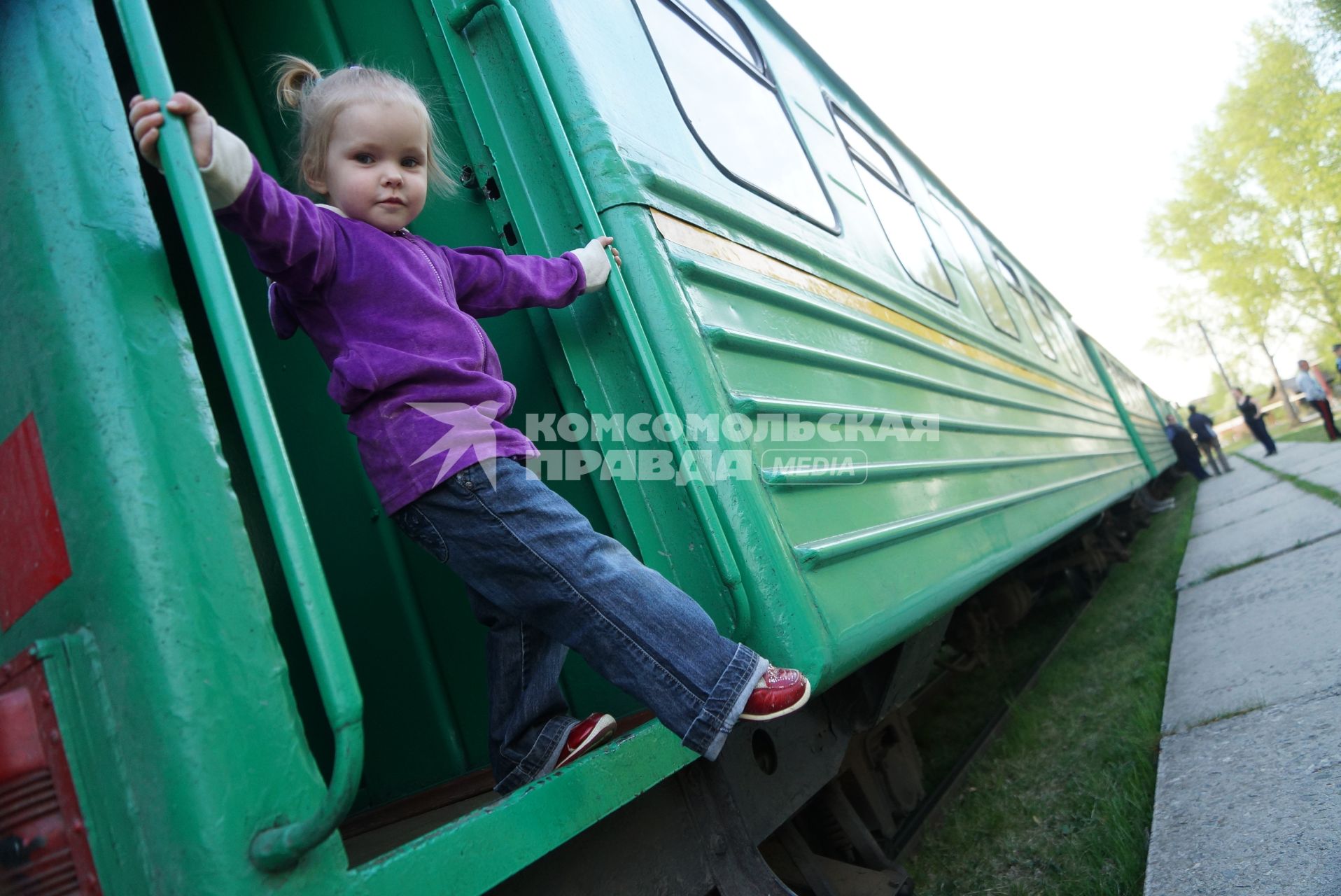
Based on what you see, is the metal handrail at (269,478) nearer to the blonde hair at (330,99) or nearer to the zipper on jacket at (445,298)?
the blonde hair at (330,99)

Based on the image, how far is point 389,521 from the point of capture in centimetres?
183

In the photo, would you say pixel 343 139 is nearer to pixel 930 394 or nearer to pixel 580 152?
pixel 580 152

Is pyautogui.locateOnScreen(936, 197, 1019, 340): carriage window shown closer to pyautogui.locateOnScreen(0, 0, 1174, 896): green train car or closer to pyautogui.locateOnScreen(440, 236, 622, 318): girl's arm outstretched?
pyautogui.locateOnScreen(0, 0, 1174, 896): green train car

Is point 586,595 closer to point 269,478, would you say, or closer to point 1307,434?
point 269,478

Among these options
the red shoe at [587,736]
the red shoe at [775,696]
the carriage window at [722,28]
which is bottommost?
the red shoe at [775,696]

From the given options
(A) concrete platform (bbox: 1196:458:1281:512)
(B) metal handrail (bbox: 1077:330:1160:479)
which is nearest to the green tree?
(A) concrete platform (bbox: 1196:458:1281:512)

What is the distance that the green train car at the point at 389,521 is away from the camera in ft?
2.78

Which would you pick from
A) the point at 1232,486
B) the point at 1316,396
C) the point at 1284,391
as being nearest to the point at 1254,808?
the point at 1232,486

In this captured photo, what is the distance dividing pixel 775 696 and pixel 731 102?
1669 mm

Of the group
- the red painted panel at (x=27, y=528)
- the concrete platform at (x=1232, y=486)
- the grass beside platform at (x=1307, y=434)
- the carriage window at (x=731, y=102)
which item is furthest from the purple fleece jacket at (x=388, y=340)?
the grass beside platform at (x=1307, y=434)

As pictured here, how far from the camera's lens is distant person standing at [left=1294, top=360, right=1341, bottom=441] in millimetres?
11977

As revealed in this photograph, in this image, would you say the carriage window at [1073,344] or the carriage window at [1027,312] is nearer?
the carriage window at [1027,312]

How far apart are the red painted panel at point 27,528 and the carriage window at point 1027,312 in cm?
566

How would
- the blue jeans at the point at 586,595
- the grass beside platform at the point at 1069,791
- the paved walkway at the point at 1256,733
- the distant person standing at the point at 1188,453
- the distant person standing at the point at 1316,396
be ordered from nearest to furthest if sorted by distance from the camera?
the blue jeans at the point at 586,595, the paved walkway at the point at 1256,733, the grass beside platform at the point at 1069,791, the distant person standing at the point at 1316,396, the distant person standing at the point at 1188,453
